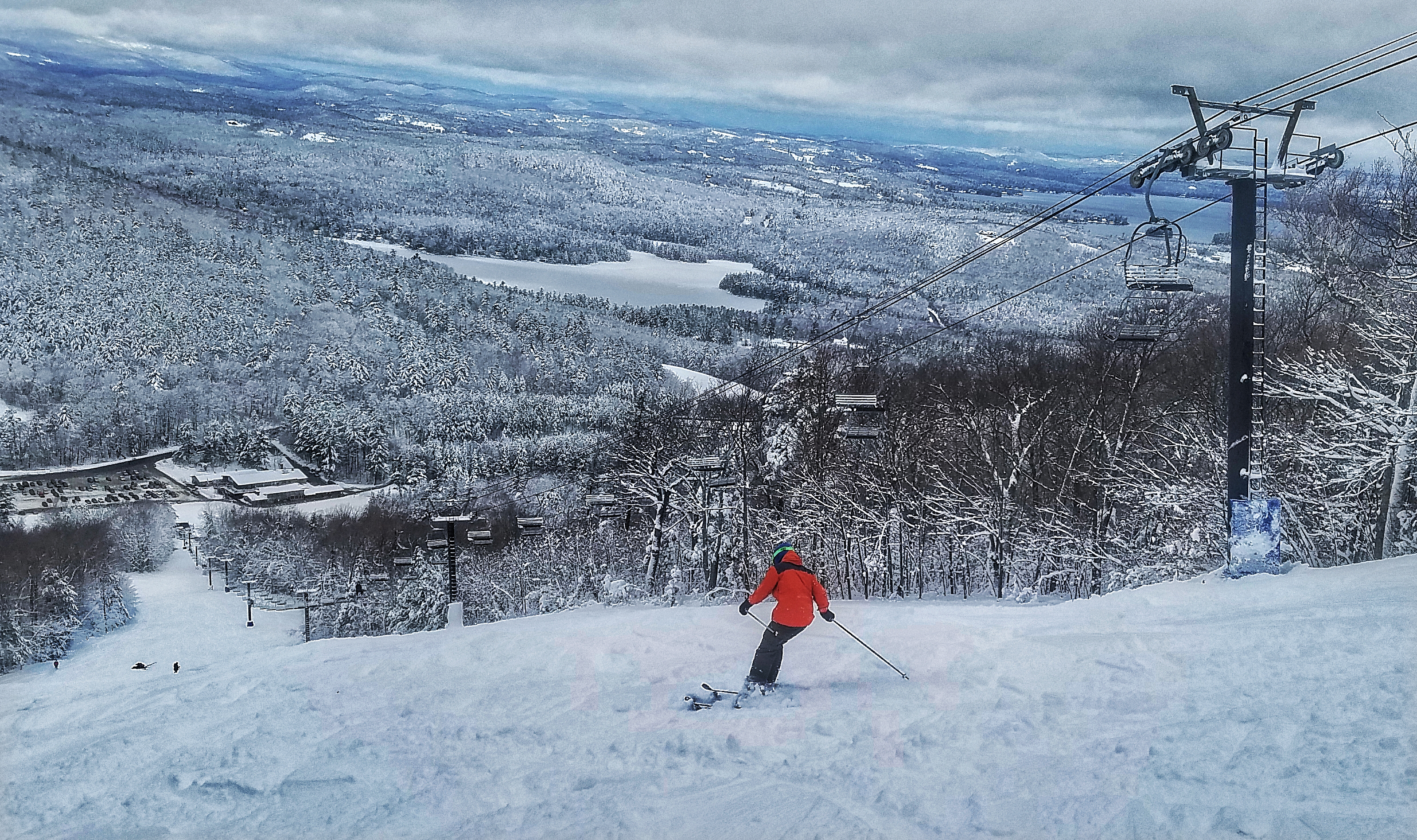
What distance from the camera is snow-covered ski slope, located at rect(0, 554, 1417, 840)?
568 cm

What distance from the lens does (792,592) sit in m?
8.09

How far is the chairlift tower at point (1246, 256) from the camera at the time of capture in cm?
970

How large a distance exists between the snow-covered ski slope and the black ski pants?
0.23m

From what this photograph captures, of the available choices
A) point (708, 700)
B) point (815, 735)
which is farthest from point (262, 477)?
point (815, 735)

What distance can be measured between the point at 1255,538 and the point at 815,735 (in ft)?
20.6

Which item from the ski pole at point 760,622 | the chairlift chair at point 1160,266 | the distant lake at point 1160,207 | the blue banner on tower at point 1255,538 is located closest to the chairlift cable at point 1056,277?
the chairlift chair at point 1160,266

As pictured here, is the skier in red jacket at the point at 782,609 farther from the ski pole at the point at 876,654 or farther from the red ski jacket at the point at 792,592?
the ski pole at the point at 876,654

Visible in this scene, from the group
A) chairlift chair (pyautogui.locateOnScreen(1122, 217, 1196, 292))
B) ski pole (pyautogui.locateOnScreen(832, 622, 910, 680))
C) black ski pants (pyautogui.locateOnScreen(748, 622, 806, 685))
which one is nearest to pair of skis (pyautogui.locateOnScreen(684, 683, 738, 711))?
black ski pants (pyautogui.locateOnScreen(748, 622, 806, 685))

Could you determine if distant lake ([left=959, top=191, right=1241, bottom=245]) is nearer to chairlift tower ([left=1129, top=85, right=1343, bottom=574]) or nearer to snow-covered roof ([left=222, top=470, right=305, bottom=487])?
chairlift tower ([left=1129, top=85, right=1343, bottom=574])

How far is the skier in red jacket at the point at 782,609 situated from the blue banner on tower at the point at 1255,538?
5.26m

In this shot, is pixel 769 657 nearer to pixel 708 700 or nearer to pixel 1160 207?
pixel 708 700

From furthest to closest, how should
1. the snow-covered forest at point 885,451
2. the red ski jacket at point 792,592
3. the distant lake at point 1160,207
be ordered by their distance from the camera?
the distant lake at point 1160,207
the snow-covered forest at point 885,451
the red ski jacket at point 792,592

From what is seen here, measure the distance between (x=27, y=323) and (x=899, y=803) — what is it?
19651cm

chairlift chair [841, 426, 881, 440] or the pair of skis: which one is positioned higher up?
the pair of skis
